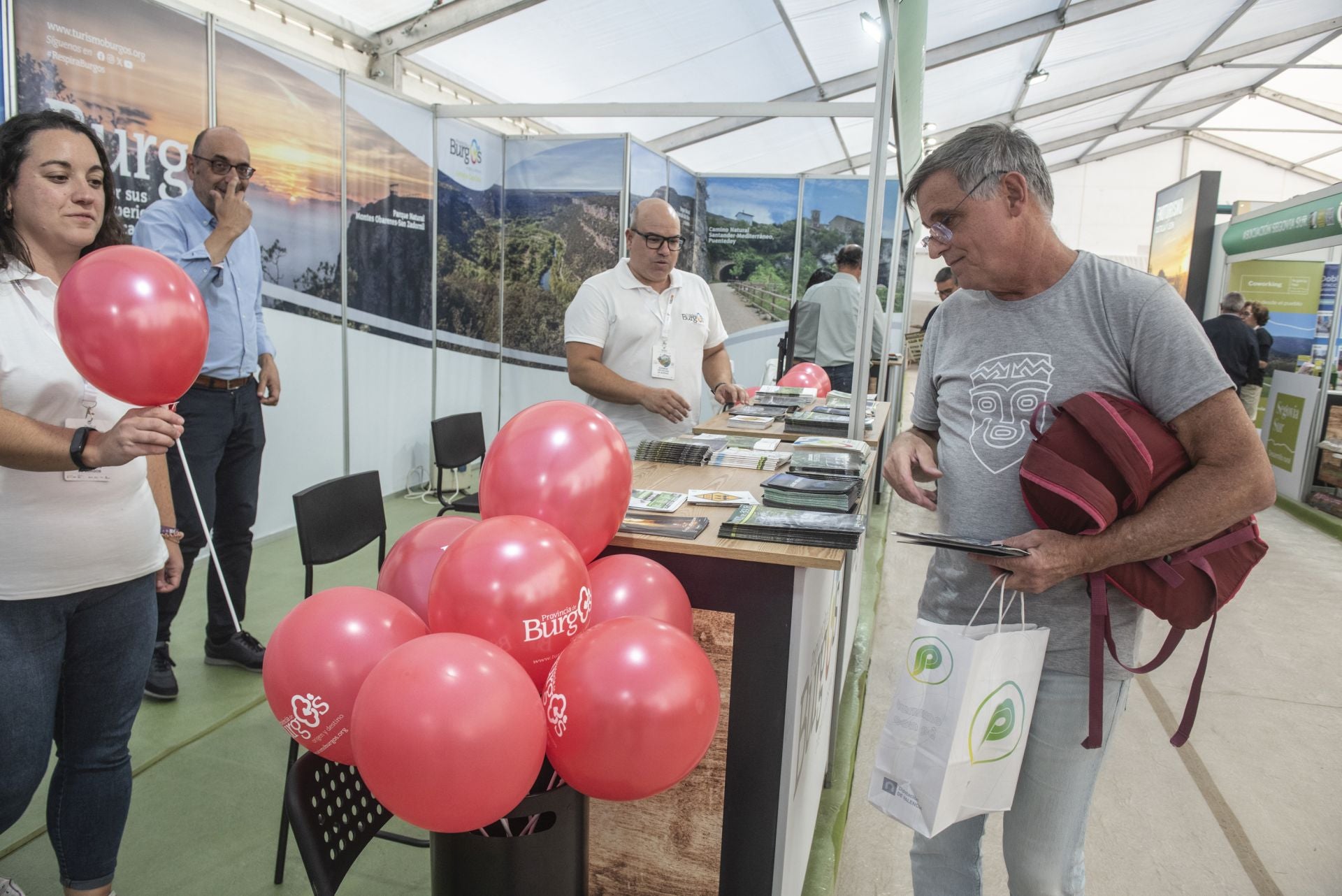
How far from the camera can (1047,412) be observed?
4.23 feet

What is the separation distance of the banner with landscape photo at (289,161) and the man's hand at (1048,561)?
12.6 feet

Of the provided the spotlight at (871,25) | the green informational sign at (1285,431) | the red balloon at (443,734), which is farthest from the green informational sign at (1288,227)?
the red balloon at (443,734)

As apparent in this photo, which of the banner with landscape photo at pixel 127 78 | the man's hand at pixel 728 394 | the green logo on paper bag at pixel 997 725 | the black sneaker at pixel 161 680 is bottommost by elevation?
the black sneaker at pixel 161 680

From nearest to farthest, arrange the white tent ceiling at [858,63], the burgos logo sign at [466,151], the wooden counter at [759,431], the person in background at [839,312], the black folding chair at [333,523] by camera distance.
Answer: the black folding chair at [333,523]
the wooden counter at [759,431]
the person in background at [839,312]
the burgos logo sign at [466,151]
the white tent ceiling at [858,63]

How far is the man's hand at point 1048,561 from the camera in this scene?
1247 millimetres

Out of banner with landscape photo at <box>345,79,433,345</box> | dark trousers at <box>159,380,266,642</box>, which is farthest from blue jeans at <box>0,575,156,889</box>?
banner with landscape photo at <box>345,79,433,345</box>

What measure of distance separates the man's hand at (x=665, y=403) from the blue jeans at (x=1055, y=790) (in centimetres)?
167

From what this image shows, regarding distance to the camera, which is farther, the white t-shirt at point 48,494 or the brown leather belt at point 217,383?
the brown leather belt at point 217,383

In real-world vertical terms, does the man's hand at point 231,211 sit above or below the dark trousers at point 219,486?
above

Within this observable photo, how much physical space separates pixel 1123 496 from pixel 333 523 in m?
1.80

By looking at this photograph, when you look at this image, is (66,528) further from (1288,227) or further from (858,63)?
(1288,227)

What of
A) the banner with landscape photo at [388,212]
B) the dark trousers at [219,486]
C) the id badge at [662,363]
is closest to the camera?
the dark trousers at [219,486]

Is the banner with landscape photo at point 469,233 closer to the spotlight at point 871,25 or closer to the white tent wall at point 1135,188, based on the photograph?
the spotlight at point 871,25

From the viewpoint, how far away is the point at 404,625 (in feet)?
4.15
